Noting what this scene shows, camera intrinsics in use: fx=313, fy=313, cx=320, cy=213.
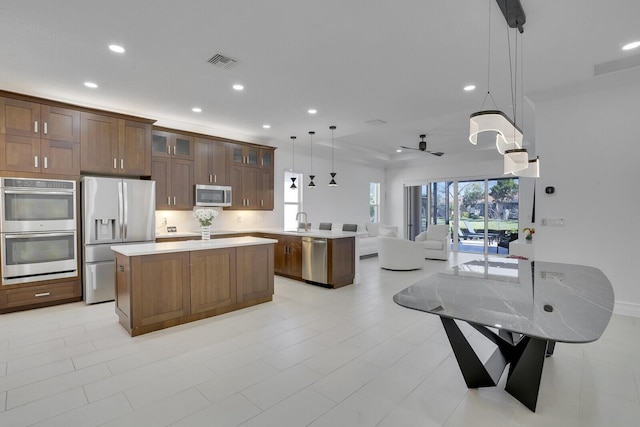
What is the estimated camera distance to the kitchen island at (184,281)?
3.15 m

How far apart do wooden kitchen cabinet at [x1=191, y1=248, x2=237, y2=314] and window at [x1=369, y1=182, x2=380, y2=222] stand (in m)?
7.14

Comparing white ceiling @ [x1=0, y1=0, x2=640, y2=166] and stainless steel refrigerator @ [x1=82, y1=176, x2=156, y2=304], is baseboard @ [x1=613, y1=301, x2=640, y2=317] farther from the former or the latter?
stainless steel refrigerator @ [x1=82, y1=176, x2=156, y2=304]

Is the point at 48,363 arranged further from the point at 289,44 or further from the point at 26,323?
the point at 289,44

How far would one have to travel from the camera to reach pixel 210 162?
5871 millimetres

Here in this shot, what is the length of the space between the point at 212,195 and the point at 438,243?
5.53 meters

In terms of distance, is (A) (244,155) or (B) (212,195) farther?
(A) (244,155)

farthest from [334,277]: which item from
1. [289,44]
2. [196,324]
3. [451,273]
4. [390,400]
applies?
[289,44]

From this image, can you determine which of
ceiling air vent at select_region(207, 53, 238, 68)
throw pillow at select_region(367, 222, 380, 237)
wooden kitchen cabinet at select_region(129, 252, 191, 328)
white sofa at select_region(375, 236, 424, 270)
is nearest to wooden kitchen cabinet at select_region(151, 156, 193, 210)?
wooden kitchen cabinet at select_region(129, 252, 191, 328)

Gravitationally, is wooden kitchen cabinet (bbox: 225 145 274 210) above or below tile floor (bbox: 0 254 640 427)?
above

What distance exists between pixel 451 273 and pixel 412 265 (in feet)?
13.3

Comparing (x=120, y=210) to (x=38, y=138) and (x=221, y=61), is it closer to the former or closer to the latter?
(x=38, y=138)

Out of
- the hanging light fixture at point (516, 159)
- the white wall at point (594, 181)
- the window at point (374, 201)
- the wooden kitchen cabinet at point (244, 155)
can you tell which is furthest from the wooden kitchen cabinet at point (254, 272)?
the window at point (374, 201)

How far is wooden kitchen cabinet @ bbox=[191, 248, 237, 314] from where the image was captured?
3.53m

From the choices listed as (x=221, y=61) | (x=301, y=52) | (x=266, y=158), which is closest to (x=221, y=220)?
(x=266, y=158)
